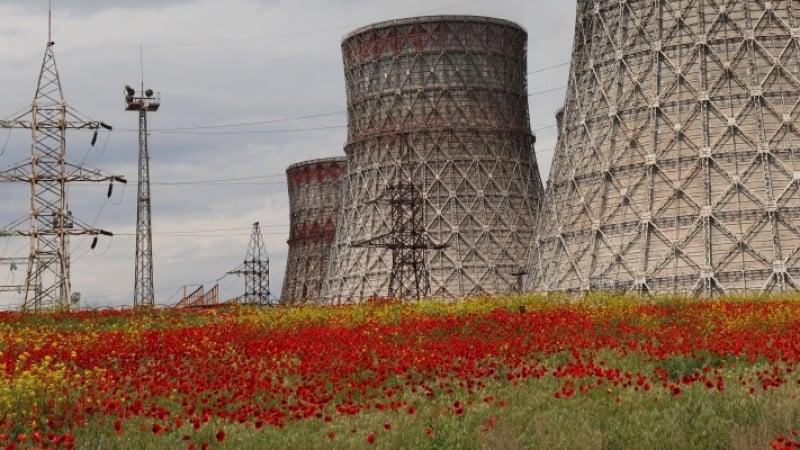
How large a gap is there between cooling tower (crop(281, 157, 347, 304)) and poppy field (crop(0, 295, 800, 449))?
53.8 metres

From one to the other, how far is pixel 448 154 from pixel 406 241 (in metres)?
6.14

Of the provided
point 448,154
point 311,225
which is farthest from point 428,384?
point 311,225

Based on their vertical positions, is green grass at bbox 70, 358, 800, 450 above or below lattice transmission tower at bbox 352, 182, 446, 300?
below

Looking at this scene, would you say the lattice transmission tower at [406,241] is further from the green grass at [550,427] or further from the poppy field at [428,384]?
the green grass at [550,427]

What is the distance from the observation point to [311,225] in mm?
79938

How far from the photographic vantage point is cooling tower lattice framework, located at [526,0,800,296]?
37969 mm

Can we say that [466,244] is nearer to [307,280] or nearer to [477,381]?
[307,280]

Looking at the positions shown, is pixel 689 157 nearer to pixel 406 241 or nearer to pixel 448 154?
pixel 448 154

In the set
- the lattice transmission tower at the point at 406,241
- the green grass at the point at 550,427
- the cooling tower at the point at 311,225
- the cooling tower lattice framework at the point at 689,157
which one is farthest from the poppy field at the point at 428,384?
the cooling tower at the point at 311,225

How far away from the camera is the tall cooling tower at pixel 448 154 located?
58.0 meters

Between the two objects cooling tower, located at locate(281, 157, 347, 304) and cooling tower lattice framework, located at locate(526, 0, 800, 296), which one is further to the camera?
cooling tower, located at locate(281, 157, 347, 304)

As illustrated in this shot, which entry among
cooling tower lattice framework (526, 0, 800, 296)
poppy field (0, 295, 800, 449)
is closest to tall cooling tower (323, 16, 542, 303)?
Result: cooling tower lattice framework (526, 0, 800, 296)

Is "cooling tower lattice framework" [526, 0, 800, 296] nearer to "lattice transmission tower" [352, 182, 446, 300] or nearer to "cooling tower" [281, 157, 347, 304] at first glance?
"lattice transmission tower" [352, 182, 446, 300]

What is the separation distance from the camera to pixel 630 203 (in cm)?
4019
